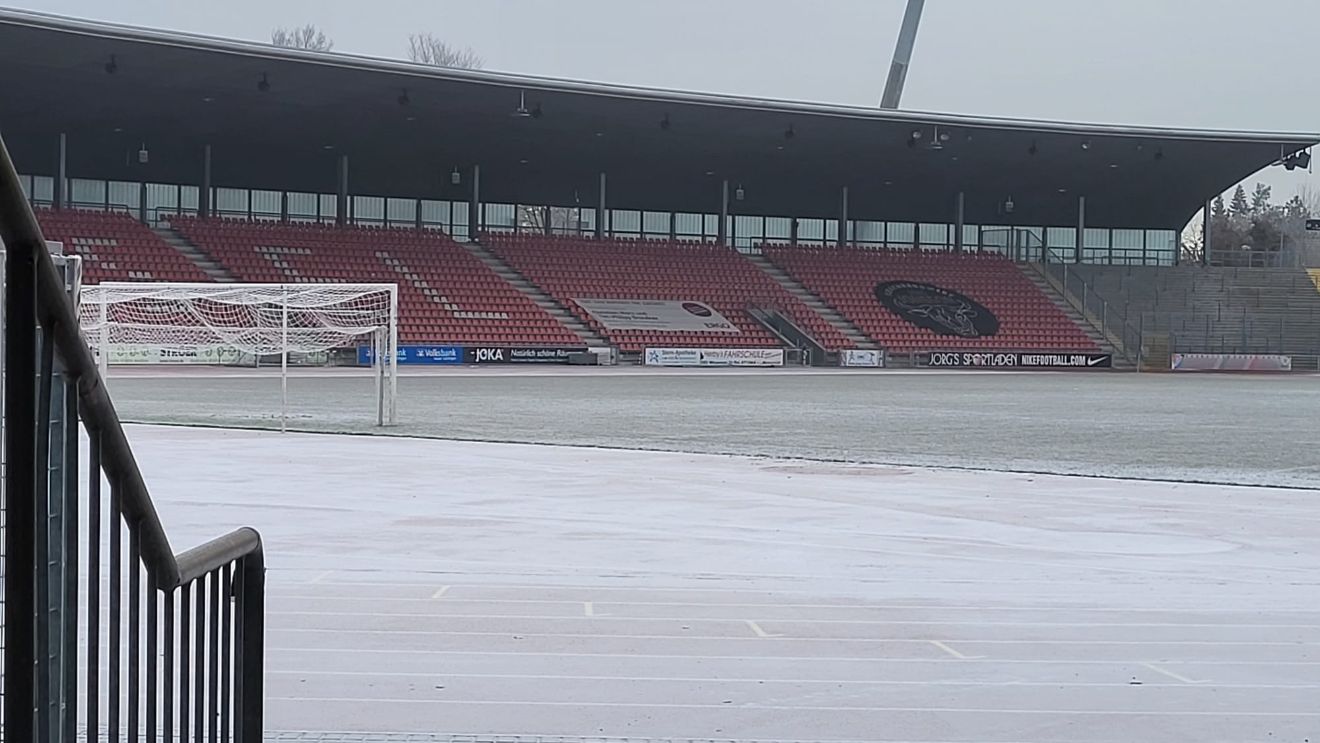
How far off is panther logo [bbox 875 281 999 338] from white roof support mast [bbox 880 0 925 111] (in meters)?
13.7

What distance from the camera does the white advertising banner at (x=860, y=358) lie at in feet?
163

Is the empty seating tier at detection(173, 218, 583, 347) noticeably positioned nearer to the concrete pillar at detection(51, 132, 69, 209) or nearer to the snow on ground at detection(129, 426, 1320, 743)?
the concrete pillar at detection(51, 132, 69, 209)

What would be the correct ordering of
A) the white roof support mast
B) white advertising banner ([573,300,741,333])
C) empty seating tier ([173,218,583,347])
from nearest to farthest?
1. empty seating tier ([173,218,583,347])
2. white advertising banner ([573,300,741,333])
3. the white roof support mast

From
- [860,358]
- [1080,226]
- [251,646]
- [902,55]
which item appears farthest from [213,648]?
[902,55]

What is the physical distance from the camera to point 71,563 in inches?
94.3

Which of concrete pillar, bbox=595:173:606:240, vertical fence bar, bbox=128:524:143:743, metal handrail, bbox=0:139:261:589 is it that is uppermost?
concrete pillar, bbox=595:173:606:240

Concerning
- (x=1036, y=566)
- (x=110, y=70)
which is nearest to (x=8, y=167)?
(x=1036, y=566)

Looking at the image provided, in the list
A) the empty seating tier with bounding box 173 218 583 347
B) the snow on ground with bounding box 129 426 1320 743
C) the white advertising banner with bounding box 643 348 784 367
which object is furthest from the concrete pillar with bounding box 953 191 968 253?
the snow on ground with bounding box 129 426 1320 743

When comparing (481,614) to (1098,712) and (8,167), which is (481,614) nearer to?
(1098,712)

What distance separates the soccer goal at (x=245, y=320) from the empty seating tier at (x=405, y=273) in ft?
51.8

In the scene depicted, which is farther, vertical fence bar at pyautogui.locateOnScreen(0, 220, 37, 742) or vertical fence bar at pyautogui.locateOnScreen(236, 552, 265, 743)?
vertical fence bar at pyautogui.locateOnScreen(236, 552, 265, 743)

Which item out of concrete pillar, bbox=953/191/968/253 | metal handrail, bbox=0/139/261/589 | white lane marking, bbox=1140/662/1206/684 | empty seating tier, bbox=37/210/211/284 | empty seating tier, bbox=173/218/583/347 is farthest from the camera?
concrete pillar, bbox=953/191/968/253

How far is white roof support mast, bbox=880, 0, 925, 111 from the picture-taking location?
67.1m

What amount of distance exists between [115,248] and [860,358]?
22.1m
